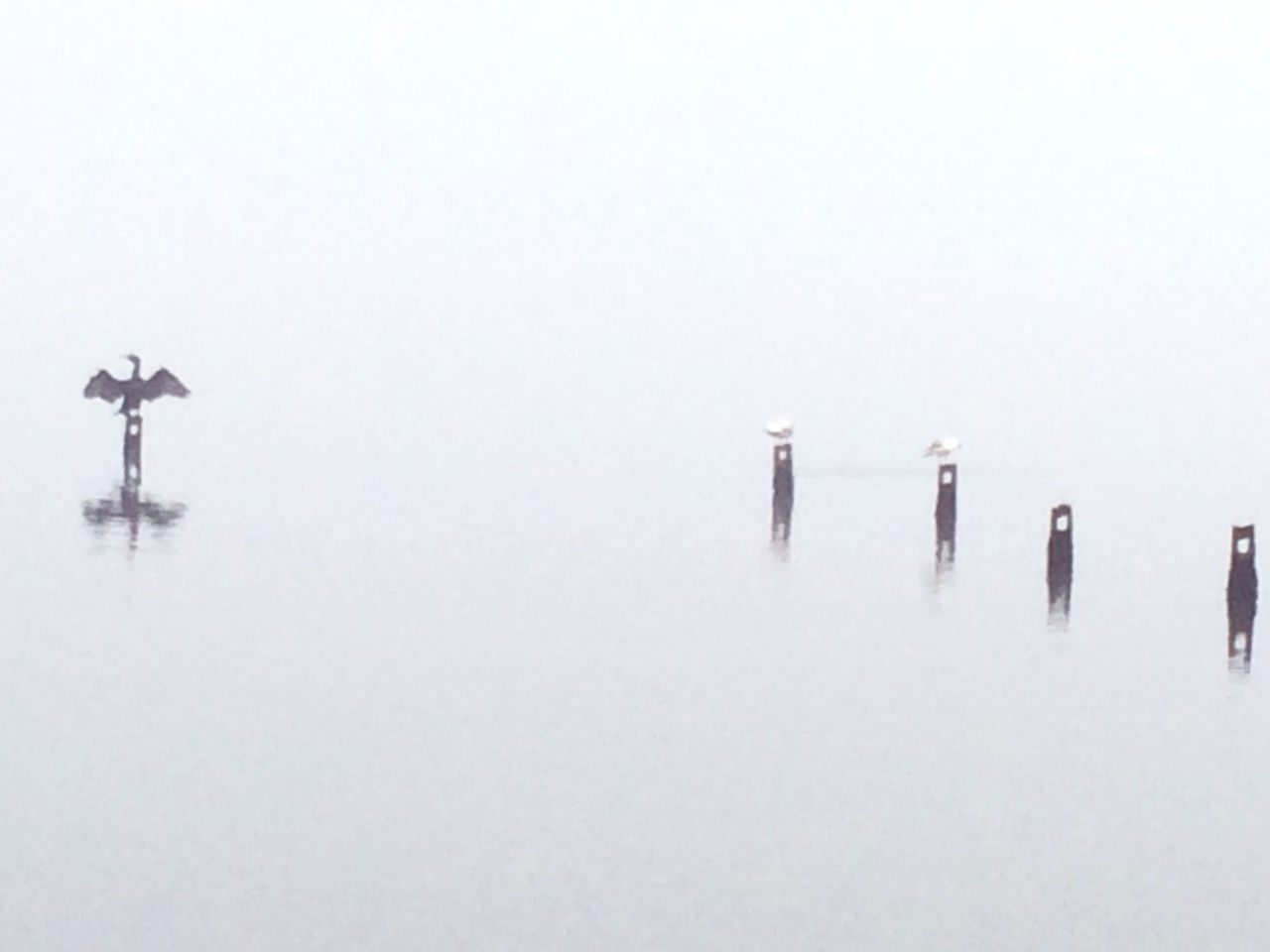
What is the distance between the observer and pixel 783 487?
4097cm

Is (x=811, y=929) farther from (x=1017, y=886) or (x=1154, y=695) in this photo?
(x=1154, y=695)

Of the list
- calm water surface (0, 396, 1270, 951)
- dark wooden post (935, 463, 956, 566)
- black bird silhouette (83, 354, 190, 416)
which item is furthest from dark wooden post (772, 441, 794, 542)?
black bird silhouette (83, 354, 190, 416)

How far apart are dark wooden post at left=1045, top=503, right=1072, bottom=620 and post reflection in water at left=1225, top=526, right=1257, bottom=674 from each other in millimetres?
2147

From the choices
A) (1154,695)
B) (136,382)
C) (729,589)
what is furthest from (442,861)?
(136,382)

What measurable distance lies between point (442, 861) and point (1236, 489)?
46.5 meters

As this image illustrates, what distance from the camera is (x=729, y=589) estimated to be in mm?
35781

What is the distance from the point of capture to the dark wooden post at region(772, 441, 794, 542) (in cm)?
3953

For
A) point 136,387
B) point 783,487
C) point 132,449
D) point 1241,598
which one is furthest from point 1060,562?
point 132,449

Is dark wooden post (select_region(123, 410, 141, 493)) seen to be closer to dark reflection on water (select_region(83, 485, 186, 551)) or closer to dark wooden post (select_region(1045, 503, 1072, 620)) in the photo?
dark reflection on water (select_region(83, 485, 186, 551))

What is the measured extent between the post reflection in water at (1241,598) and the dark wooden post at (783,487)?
482 inches

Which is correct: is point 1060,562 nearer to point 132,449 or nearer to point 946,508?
point 946,508

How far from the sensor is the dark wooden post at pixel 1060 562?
29.1 metres

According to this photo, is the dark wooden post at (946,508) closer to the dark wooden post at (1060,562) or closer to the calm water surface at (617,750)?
the calm water surface at (617,750)

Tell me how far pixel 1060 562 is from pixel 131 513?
21.8 meters
